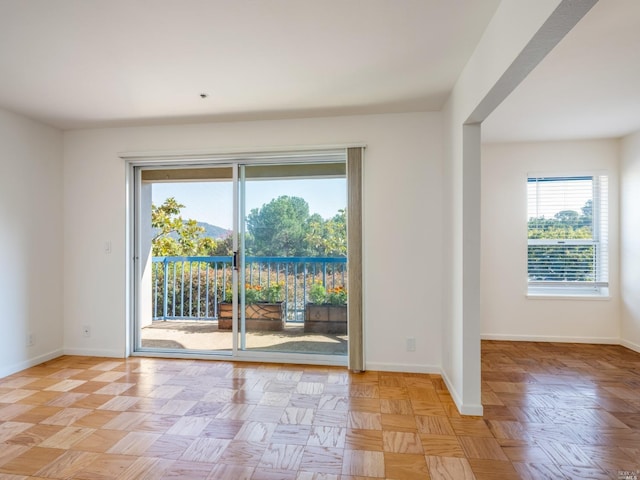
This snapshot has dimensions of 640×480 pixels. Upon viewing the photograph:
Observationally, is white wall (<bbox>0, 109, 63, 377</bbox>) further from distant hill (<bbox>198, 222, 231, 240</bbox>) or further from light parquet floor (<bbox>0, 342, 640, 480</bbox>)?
distant hill (<bbox>198, 222, 231, 240</bbox>)

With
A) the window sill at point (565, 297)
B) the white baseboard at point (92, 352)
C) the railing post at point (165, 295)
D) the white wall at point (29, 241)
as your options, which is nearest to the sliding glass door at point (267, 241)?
the white baseboard at point (92, 352)

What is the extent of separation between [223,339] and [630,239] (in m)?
4.97

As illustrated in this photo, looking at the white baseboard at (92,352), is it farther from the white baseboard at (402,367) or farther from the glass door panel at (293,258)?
the white baseboard at (402,367)

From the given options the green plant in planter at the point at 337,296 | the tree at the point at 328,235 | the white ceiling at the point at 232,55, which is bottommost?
the green plant in planter at the point at 337,296

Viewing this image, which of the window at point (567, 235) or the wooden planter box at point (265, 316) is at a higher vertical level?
the window at point (567, 235)

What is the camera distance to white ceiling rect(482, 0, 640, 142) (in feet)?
6.79

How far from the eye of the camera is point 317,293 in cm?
382

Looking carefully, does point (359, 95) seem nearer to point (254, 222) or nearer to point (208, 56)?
point (208, 56)

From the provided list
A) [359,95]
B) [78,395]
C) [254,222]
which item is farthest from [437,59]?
[78,395]

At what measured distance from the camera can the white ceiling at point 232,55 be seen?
6.30 ft

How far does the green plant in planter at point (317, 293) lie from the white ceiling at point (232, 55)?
1.76 m

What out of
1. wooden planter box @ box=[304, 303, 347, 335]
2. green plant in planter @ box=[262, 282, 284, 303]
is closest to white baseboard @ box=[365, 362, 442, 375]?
wooden planter box @ box=[304, 303, 347, 335]

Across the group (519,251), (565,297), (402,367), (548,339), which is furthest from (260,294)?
(565,297)

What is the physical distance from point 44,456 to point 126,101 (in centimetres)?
272
